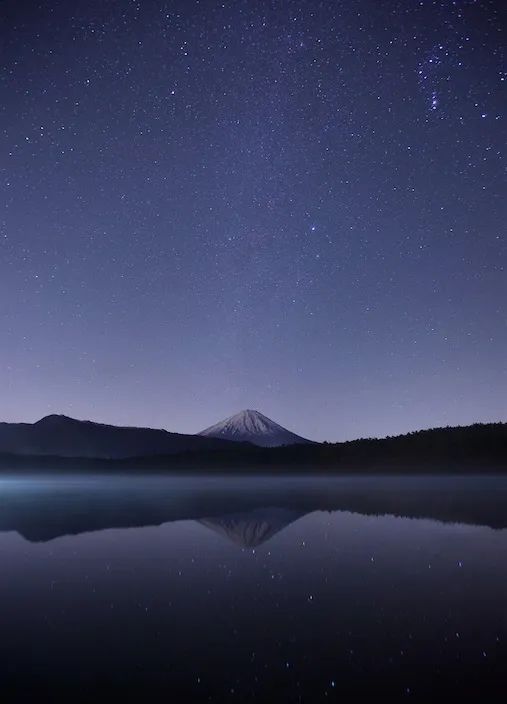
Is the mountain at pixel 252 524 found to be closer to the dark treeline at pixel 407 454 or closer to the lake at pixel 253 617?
the lake at pixel 253 617

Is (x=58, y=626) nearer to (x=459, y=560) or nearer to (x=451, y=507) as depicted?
(x=459, y=560)

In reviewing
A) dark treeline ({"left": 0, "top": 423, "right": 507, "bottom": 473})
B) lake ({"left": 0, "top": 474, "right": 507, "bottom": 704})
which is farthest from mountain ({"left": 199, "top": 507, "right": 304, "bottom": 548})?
dark treeline ({"left": 0, "top": 423, "right": 507, "bottom": 473})

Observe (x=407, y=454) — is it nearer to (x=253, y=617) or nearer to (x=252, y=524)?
(x=252, y=524)

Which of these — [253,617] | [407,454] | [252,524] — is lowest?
[253,617]

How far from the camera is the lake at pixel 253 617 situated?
6.65 meters

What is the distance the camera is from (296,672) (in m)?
7.01

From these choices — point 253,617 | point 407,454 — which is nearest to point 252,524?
point 253,617

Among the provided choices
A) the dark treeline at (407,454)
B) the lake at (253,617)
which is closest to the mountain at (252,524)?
the lake at (253,617)

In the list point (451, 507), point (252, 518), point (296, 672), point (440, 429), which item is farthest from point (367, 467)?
point (296, 672)

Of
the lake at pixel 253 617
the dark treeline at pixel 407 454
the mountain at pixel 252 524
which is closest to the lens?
the lake at pixel 253 617

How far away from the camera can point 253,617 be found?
9359 mm

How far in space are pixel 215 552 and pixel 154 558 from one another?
1.66 meters

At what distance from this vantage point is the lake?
665cm

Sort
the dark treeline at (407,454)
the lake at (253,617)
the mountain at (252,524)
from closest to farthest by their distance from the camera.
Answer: the lake at (253,617) < the mountain at (252,524) < the dark treeline at (407,454)
